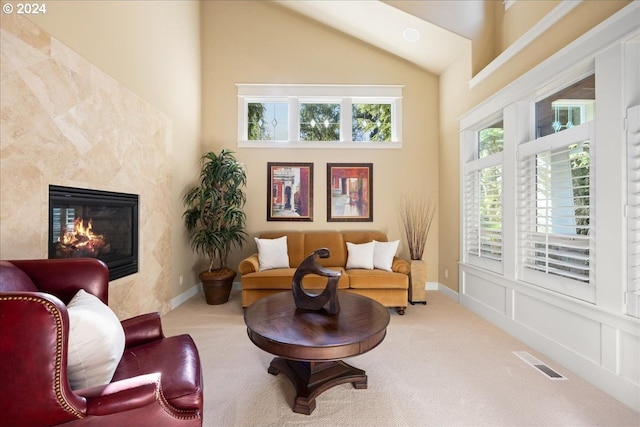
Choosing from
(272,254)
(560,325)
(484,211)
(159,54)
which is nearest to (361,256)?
(272,254)

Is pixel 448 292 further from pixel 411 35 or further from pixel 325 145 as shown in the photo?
pixel 411 35

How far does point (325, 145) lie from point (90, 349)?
3.80 metres

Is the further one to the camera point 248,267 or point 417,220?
point 417,220

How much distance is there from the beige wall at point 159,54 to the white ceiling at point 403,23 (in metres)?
1.73

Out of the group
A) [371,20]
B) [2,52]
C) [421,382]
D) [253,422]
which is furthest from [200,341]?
[371,20]

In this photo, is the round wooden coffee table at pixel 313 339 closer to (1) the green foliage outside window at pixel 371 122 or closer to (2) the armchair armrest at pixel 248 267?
(2) the armchair armrest at pixel 248 267

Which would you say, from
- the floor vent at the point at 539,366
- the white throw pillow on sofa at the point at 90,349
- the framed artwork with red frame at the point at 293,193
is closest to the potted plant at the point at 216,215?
the framed artwork with red frame at the point at 293,193

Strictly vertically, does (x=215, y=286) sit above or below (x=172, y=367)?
below

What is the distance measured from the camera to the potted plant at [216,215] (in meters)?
3.60

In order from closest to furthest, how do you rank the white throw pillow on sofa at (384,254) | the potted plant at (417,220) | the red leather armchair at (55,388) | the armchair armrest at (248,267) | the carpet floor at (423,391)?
the red leather armchair at (55,388) < the carpet floor at (423,391) < the armchair armrest at (248,267) < the white throw pillow on sofa at (384,254) < the potted plant at (417,220)

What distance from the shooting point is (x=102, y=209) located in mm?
2463

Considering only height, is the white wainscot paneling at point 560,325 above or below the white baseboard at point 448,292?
above

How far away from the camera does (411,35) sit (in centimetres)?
376

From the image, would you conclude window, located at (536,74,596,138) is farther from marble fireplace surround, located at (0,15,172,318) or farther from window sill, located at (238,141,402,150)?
marble fireplace surround, located at (0,15,172,318)
